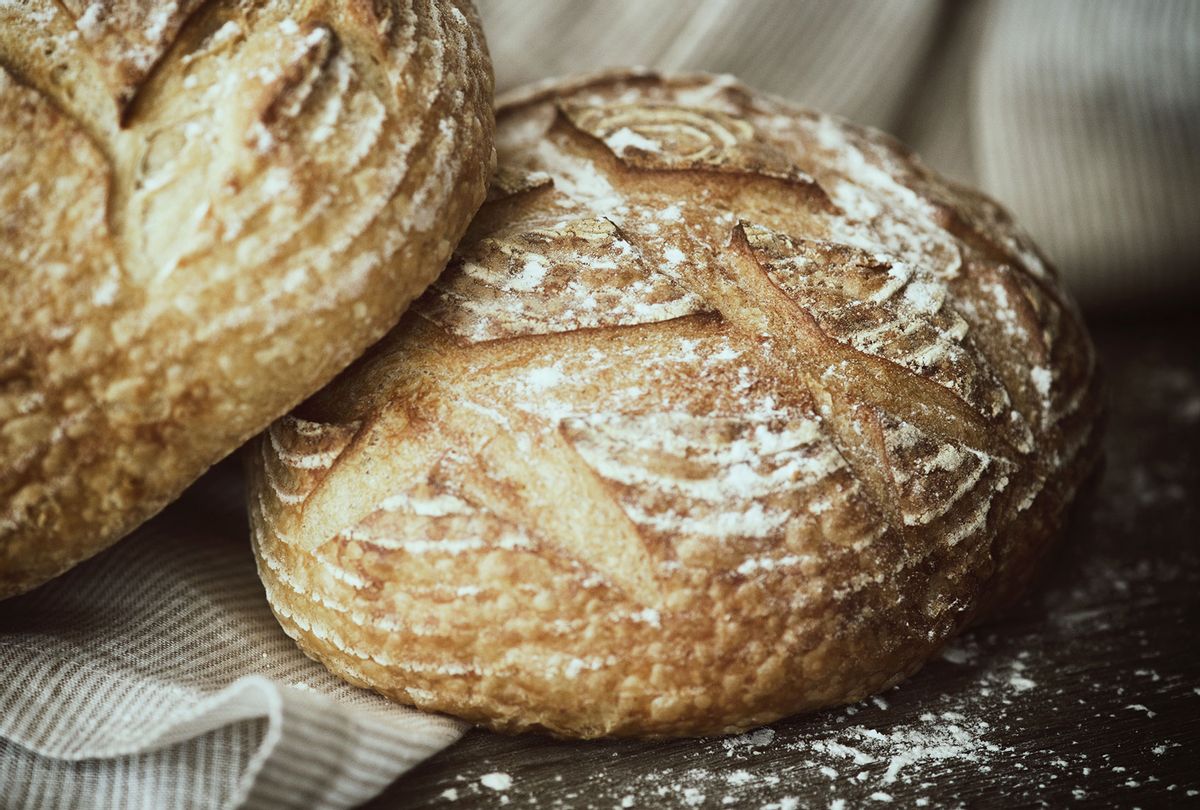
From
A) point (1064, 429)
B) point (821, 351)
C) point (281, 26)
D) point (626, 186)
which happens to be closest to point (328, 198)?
point (281, 26)

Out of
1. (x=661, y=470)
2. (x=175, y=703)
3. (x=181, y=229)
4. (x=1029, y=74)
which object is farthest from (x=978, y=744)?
(x=1029, y=74)

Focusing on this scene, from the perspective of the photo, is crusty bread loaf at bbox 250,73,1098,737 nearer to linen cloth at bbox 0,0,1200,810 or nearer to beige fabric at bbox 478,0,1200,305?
linen cloth at bbox 0,0,1200,810

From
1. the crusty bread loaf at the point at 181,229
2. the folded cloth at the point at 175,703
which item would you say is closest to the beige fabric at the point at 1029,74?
the crusty bread loaf at the point at 181,229

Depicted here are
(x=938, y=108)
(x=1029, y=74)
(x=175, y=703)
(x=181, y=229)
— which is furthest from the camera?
(x=938, y=108)

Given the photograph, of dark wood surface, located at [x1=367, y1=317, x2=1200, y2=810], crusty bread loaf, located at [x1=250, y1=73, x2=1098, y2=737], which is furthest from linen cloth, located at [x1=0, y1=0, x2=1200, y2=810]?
dark wood surface, located at [x1=367, y1=317, x2=1200, y2=810]

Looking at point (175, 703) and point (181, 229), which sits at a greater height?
point (181, 229)

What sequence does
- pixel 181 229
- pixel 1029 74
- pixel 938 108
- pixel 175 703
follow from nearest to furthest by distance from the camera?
pixel 181 229
pixel 175 703
pixel 1029 74
pixel 938 108

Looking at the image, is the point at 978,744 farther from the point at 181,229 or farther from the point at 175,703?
the point at 181,229
